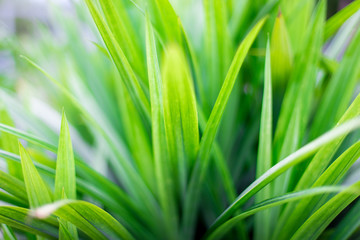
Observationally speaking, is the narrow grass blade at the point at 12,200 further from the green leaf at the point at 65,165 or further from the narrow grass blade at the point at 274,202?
the narrow grass blade at the point at 274,202

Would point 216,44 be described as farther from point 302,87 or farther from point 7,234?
point 7,234

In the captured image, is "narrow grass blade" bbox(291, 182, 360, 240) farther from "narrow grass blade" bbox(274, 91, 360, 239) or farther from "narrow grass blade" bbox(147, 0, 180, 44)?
"narrow grass blade" bbox(147, 0, 180, 44)

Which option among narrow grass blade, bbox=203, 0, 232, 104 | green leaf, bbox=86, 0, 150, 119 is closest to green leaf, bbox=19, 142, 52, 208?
green leaf, bbox=86, 0, 150, 119

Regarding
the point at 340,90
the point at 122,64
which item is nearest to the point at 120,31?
the point at 122,64

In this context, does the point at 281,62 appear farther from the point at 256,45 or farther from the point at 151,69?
the point at 151,69

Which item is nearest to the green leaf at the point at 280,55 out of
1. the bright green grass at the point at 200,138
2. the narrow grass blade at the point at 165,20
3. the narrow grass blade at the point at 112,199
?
the bright green grass at the point at 200,138

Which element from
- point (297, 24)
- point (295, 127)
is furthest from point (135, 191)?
point (297, 24)
